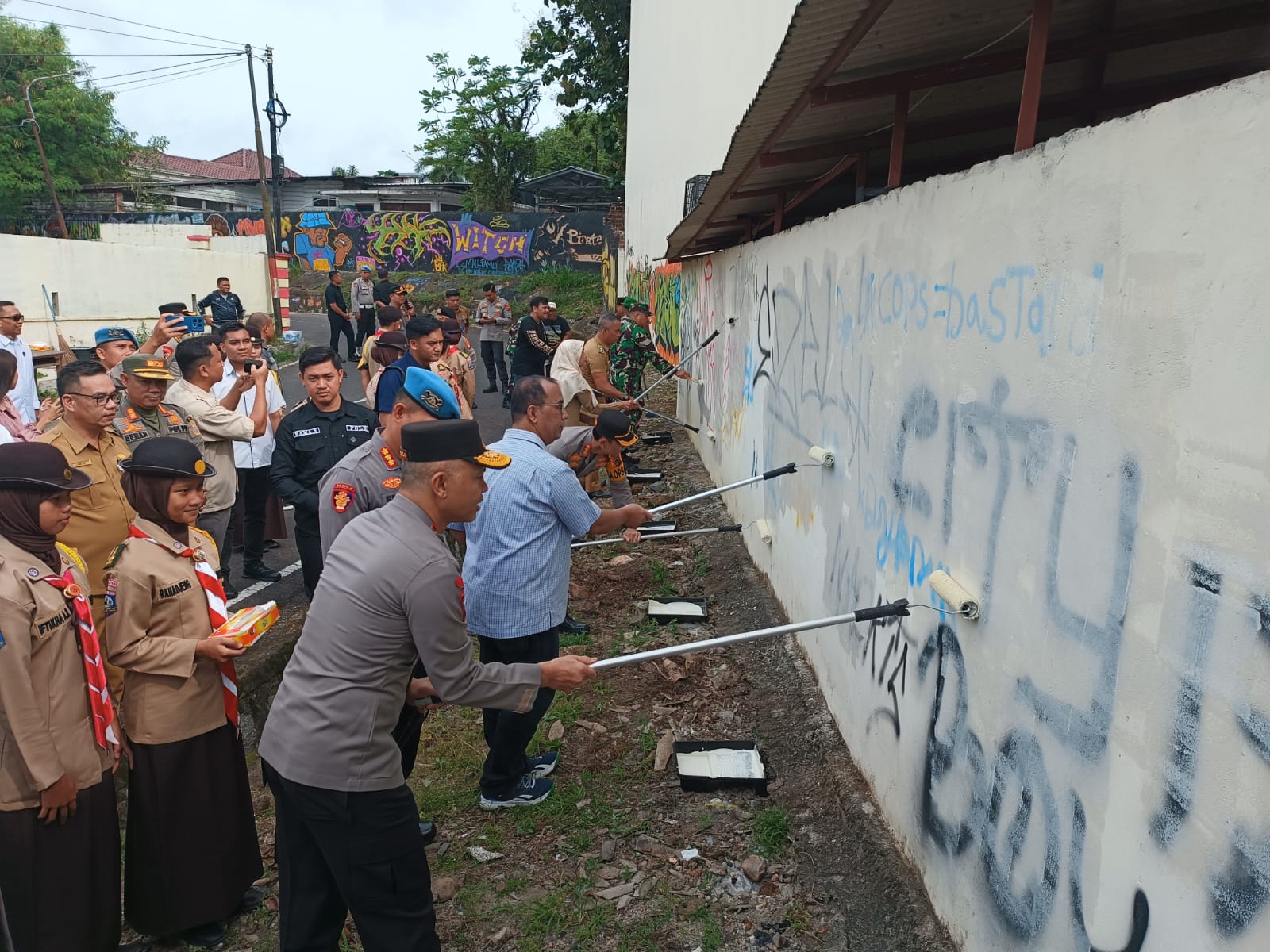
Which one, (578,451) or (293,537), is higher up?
(578,451)

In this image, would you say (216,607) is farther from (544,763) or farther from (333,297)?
Result: (333,297)

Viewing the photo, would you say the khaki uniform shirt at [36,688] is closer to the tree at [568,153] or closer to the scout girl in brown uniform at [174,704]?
the scout girl in brown uniform at [174,704]

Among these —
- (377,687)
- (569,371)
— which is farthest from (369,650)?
(569,371)

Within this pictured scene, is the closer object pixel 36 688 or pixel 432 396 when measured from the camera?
pixel 36 688

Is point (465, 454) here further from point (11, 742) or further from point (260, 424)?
point (260, 424)

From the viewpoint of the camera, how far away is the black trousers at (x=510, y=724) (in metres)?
3.92

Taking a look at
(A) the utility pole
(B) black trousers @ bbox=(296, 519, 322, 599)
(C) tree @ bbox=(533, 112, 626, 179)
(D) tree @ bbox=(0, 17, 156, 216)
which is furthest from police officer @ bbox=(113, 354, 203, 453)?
(D) tree @ bbox=(0, 17, 156, 216)

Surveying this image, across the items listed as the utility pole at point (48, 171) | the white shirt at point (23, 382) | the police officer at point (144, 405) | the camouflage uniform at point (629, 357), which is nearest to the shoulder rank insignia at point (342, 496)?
the police officer at point (144, 405)

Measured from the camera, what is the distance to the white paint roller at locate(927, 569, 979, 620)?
2.61 m

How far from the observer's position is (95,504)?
4.12 metres

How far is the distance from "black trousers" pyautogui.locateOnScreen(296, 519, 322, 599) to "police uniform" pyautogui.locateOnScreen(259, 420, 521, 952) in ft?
9.51

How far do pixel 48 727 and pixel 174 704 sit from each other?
1.30 ft

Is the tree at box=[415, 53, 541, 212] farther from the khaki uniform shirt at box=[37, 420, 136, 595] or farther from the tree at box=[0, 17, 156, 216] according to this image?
the khaki uniform shirt at box=[37, 420, 136, 595]

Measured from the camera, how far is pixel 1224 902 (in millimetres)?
1557
